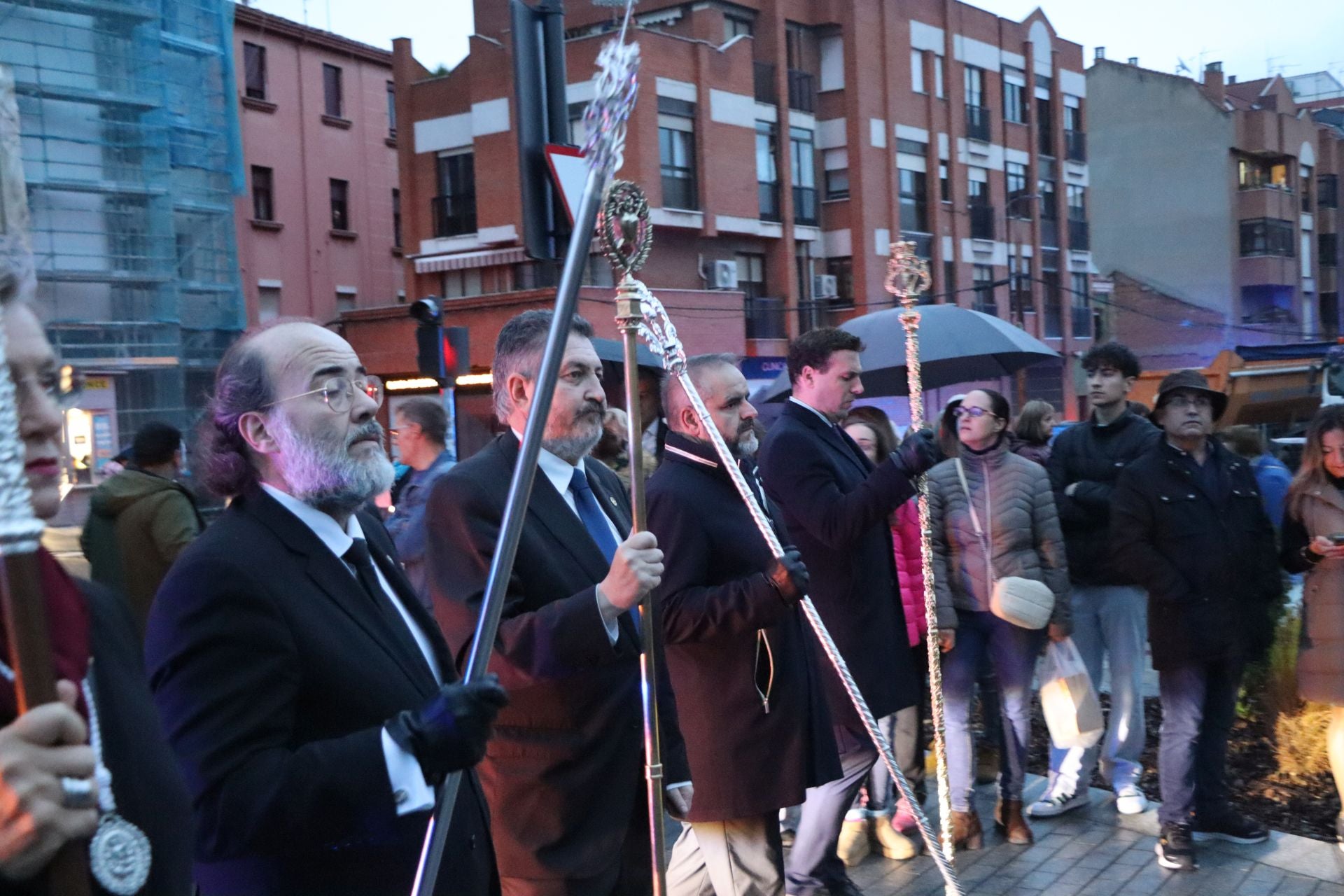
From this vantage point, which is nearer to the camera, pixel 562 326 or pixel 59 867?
pixel 59 867

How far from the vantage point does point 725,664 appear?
4738mm

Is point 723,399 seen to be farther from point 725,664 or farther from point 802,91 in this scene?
point 802,91

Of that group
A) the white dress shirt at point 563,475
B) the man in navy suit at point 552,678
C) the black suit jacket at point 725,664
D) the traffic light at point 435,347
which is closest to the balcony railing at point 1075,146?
the traffic light at point 435,347

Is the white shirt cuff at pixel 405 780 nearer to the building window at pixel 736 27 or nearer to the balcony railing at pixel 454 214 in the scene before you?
the balcony railing at pixel 454 214

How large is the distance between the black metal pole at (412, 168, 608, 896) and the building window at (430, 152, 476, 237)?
3009cm

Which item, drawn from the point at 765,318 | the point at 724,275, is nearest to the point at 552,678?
the point at 724,275

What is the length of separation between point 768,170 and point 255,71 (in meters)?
13.0

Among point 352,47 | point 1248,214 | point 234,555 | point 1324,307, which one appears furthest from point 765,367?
point 1324,307

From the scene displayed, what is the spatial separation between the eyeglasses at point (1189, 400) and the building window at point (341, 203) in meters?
32.4

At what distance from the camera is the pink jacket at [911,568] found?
6449 mm

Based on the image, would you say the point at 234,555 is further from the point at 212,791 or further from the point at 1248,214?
the point at 1248,214

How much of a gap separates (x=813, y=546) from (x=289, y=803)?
3562 millimetres

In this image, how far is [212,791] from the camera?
2.42 metres

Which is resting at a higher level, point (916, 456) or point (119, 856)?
point (916, 456)
